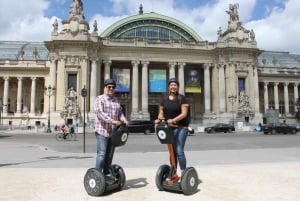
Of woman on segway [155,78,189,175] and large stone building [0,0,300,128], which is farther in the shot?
large stone building [0,0,300,128]

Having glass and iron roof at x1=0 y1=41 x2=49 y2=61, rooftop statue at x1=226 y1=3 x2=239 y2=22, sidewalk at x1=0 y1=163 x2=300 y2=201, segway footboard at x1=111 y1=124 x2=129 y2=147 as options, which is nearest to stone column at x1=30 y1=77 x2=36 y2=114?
glass and iron roof at x1=0 y1=41 x2=49 y2=61

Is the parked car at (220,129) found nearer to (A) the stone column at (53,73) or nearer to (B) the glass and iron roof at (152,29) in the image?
(A) the stone column at (53,73)

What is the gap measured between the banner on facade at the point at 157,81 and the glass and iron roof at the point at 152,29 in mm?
14839

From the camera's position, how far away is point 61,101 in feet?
198

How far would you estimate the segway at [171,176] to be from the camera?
6.51 meters

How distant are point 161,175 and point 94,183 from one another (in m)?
1.47

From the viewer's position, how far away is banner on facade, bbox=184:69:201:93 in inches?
2653

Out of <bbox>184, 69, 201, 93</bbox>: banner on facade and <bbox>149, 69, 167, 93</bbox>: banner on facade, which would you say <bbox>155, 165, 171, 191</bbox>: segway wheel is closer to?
<bbox>149, 69, 167, 93</bbox>: banner on facade

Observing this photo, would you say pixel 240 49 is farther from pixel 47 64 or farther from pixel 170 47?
pixel 47 64

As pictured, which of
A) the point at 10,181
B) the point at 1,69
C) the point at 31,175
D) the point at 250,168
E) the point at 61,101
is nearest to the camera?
the point at 10,181

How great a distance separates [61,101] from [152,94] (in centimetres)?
2030

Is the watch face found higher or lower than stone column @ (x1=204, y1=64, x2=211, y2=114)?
lower

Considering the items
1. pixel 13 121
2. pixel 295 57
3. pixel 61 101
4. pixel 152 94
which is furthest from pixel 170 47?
pixel 295 57

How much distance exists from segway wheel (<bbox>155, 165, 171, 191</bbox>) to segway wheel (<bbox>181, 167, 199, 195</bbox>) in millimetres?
525
